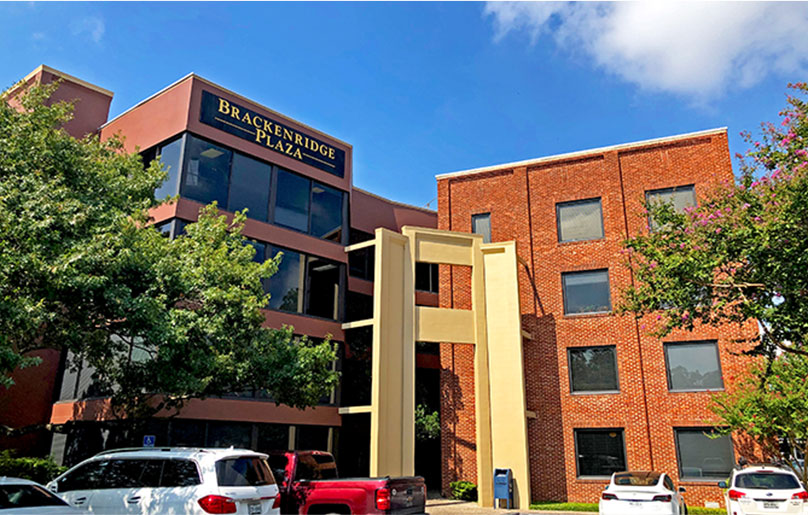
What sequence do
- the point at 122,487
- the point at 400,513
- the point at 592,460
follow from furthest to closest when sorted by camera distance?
the point at 592,460, the point at 400,513, the point at 122,487

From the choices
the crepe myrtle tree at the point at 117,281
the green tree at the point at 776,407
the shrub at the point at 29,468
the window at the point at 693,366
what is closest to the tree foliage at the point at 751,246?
the green tree at the point at 776,407

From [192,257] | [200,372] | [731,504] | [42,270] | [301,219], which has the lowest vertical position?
[731,504]

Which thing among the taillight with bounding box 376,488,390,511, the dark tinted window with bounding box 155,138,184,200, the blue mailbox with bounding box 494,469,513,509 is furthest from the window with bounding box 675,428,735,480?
the dark tinted window with bounding box 155,138,184,200

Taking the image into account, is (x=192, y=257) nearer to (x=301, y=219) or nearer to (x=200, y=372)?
(x=200, y=372)

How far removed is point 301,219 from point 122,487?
1611cm

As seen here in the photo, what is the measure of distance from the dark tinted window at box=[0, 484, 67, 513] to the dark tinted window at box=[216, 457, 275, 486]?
2155mm

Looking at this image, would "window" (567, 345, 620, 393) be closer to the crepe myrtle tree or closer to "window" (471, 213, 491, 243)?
"window" (471, 213, 491, 243)

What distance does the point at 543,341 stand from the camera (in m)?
25.6

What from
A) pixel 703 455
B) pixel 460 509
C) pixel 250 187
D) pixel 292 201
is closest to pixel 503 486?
pixel 460 509

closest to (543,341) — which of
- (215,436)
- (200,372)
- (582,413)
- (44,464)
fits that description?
(582,413)

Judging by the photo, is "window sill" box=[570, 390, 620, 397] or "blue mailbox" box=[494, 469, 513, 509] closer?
"blue mailbox" box=[494, 469, 513, 509]

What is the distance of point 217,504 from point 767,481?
12.7 metres

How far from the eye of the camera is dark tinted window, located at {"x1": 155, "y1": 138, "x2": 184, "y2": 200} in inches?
851

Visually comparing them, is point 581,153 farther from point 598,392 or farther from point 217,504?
point 217,504
